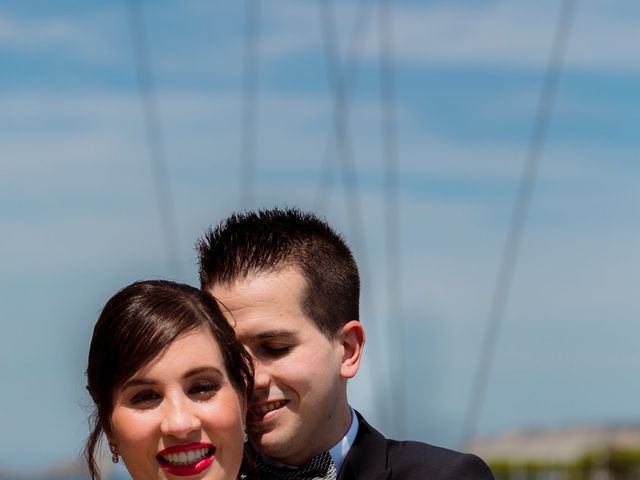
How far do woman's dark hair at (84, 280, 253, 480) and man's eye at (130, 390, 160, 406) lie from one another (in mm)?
76

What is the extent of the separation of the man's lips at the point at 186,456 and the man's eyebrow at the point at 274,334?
0.89 meters

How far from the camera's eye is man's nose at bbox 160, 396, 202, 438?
5.80m

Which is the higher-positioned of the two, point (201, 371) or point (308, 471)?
point (201, 371)

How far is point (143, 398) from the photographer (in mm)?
5961

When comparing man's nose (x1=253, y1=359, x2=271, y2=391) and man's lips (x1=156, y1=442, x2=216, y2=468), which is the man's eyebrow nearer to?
man's nose (x1=253, y1=359, x2=271, y2=391)

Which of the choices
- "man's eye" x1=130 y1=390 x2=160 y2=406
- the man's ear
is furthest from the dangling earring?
the man's ear

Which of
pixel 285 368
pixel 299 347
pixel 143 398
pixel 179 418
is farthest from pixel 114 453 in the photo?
pixel 299 347

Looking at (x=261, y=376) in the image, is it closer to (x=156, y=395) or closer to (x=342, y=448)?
(x=342, y=448)

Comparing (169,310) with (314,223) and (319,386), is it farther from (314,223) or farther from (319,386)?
(314,223)

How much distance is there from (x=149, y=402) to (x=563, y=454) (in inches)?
3678

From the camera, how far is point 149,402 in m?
5.94

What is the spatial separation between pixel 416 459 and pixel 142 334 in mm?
1584

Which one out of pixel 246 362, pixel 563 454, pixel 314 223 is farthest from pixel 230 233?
pixel 563 454

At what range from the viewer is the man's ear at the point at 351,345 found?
7.11 metres
